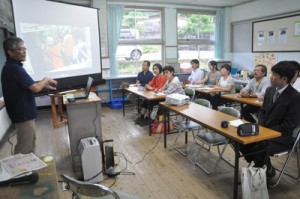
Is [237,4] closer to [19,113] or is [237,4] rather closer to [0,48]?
[0,48]

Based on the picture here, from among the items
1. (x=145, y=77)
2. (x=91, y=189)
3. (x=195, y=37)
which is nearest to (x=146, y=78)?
(x=145, y=77)

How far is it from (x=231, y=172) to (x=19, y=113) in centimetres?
241

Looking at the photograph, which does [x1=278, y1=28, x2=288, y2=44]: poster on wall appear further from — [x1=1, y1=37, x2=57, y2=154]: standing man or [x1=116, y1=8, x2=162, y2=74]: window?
[x1=1, y1=37, x2=57, y2=154]: standing man

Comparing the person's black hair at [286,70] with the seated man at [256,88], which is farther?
the seated man at [256,88]

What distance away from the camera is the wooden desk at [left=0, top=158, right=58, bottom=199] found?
42.9 inches

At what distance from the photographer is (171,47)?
22.8 ft

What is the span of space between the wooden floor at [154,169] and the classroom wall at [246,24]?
4.20 meters

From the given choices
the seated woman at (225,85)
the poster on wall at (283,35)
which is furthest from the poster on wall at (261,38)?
the seated woman at (225,85)

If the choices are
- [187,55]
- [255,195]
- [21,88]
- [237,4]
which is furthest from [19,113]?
[237,4]

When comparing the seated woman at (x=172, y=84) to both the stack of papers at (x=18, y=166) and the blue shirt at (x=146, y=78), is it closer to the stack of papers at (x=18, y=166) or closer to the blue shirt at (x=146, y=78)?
the blue shirt at (x=146, y=78)

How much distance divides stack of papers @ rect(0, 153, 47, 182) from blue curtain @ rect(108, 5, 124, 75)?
5102mm

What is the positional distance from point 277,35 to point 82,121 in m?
5.51

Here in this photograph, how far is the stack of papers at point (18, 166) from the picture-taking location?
123 cm

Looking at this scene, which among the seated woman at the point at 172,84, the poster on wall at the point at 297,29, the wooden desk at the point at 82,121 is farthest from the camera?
the poster on wall at the point at 297,29
